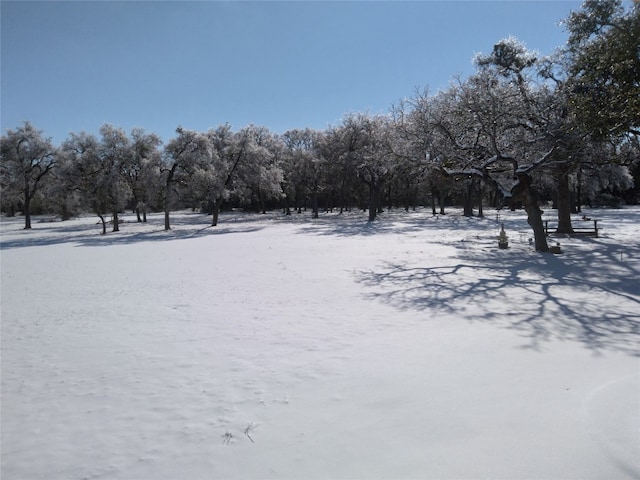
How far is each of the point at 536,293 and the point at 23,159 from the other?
42.0 metres

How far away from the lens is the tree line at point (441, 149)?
9547 mm

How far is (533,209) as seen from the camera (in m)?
13.5

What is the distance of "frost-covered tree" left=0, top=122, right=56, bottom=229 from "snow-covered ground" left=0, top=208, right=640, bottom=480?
3286 centimetres

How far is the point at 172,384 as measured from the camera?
4273 mm

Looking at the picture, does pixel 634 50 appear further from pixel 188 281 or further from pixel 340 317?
pixel 188 281

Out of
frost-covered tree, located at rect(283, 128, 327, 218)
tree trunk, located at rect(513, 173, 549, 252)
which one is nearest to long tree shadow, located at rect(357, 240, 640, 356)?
tree trunk, located at rect(513, 173, 549, 252)

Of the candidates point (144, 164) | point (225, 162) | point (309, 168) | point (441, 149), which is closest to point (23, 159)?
point (144, 164)

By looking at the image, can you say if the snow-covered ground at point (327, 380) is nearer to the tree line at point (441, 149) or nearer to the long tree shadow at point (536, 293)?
the long tree shadow at point (536, 293)

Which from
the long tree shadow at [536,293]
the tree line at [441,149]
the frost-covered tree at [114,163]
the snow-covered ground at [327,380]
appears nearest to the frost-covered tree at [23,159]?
the tree line at [441,149]

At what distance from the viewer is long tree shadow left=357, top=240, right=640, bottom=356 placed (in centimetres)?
561

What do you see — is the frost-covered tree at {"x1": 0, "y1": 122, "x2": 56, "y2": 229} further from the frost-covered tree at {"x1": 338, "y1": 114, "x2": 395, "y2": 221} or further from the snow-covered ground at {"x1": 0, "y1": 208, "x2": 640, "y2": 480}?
the snow-covered ground at {"x1": 0, "y1": 208, "x2": 640, "y2": 480}

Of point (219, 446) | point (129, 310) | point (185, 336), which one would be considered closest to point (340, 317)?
point (185, 336)

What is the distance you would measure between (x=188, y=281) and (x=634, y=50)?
11614mm

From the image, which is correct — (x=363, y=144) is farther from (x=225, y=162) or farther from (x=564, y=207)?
(x=564, y=207)
